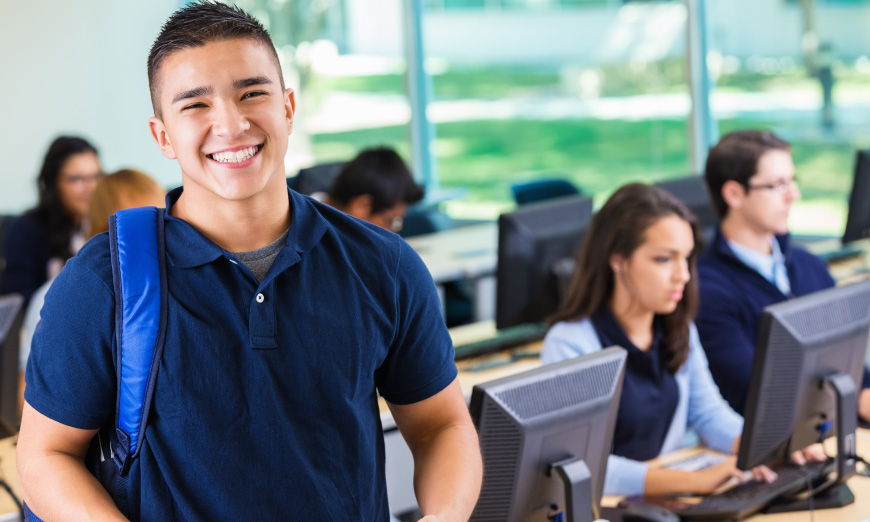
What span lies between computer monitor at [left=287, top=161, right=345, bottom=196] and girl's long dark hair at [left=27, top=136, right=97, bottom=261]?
42.5 inches

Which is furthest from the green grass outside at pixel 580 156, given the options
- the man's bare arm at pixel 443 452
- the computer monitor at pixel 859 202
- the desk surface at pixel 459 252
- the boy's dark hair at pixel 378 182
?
the man's bare arm at pixel 443 452

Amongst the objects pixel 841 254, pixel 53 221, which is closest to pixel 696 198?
pixel 841 254

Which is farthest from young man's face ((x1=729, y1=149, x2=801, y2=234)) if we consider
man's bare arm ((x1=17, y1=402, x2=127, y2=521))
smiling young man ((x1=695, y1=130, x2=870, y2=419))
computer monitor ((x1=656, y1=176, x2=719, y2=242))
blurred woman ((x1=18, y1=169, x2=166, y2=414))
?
man's bare arm ((x1=17, y1=402, x2=127, y2=521))

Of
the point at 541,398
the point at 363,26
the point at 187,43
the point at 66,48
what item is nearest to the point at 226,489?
the point at 187,43

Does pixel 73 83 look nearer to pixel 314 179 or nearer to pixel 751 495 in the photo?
pixel 314 179

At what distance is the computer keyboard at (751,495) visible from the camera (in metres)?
2.15

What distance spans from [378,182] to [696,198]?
121cm

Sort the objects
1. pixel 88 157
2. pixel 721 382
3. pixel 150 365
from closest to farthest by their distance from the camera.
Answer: pixel 150 365 < pixel 721 382 < pixel 88 157

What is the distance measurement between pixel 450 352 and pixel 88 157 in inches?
140

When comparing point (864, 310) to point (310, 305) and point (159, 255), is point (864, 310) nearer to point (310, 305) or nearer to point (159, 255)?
point (310, 305)

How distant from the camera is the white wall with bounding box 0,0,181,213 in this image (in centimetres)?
629

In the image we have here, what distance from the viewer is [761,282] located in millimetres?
3072

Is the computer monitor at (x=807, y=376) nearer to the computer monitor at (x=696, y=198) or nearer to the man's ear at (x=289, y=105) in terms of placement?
the man's ear at (x=289, y=105)

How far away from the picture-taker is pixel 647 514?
2088 millimetres
